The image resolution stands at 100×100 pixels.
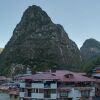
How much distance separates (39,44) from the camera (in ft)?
544

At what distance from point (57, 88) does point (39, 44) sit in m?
108

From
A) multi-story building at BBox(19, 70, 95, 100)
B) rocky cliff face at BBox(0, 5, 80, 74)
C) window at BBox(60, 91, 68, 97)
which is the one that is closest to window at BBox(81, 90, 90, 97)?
multi-story building at BBox(19, 70, 95, 100)

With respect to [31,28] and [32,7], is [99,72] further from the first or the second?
[32,7]

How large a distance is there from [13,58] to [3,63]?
8.63 metres

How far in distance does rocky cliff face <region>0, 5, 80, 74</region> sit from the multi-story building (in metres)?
86.8

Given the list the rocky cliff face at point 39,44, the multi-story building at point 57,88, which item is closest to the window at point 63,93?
the multi-story building at point 57,88

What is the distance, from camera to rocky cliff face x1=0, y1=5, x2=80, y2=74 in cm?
16062

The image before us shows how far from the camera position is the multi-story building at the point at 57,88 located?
58.7 meters

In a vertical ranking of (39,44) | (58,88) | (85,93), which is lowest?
(85,93)

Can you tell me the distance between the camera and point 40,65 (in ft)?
486

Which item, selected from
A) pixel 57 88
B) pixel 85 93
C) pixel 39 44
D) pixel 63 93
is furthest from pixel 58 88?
pixel 39 44

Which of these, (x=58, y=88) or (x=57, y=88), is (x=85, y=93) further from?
(x=57, y=88)

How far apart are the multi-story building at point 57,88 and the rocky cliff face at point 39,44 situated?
86.8 meters

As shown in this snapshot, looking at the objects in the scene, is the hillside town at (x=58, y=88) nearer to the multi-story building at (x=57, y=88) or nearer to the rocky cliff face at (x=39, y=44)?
the multi-story building at (x=57, y=88)
